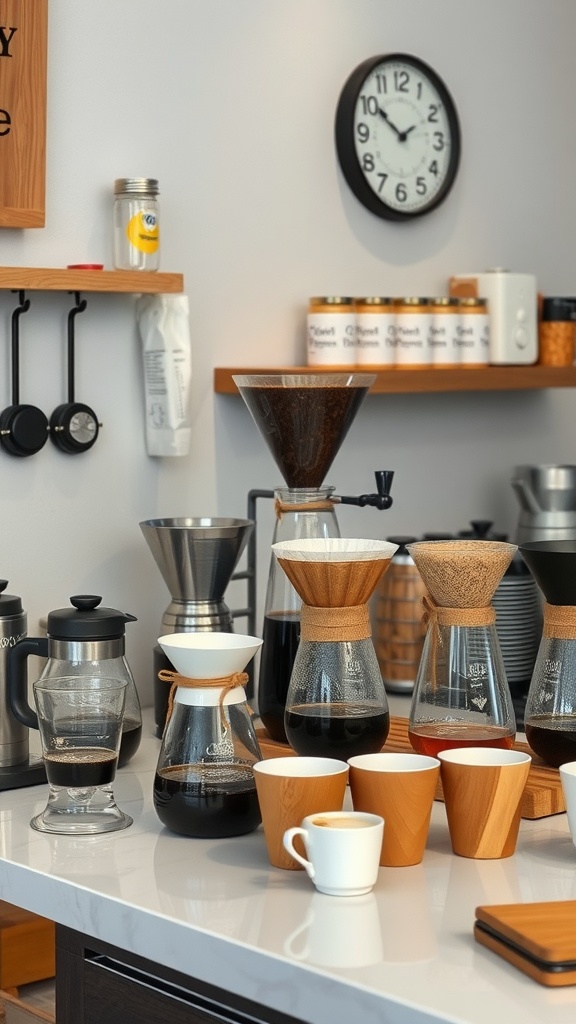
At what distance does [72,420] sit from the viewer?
1824mm

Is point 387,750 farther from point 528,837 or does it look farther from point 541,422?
point 541,422

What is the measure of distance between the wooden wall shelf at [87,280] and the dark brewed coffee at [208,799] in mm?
690

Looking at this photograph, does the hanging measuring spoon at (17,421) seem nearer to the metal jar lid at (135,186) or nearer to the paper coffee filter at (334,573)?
the metal jar lid at (135,186)

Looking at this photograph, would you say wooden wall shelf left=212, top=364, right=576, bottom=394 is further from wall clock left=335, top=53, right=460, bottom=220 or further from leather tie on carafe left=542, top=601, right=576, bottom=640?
leather tie on carafe left=542, top=601, right=576, bottom=640

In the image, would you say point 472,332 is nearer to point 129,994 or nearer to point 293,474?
point 293,474

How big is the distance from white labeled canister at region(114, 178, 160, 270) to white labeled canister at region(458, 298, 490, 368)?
2.21 feet

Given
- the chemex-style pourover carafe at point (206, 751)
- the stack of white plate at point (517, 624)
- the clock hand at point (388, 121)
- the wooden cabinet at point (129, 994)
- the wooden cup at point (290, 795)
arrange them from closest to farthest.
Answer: the wooden cabinet at point (129, 994) → the wooden cup at point (290, 795) → the chemex-style pourover carafe at point (206, 751) → the stack of white plate at point (517, 624) → the clock hand at point (388, 121)

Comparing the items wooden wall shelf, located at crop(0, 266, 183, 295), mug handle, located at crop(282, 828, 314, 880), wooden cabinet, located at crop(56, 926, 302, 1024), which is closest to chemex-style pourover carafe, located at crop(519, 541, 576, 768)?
mug handle, located at crop(282, 828, 314, 880)

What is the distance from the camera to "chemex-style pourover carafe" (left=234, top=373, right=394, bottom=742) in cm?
161

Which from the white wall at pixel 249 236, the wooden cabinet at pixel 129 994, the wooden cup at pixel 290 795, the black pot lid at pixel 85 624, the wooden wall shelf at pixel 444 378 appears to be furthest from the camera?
the wooden wall shelf at pixel 444 378

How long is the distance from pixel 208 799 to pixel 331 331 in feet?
3.33

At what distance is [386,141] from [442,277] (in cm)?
28

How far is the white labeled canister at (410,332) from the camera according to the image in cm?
221

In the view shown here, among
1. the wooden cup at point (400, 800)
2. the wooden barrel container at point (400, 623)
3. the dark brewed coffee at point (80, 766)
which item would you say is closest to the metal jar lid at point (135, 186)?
the wooden barrel container at point (400, 623)
